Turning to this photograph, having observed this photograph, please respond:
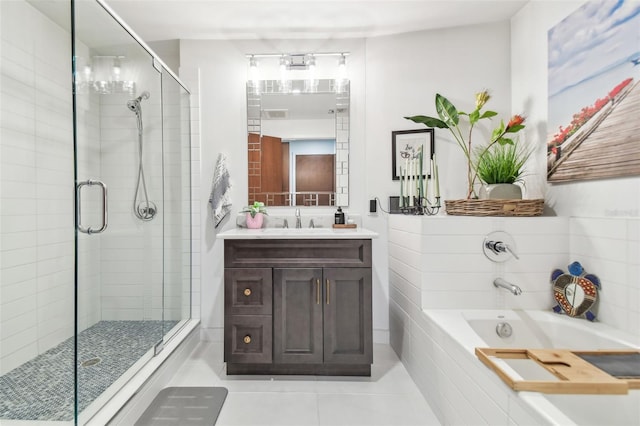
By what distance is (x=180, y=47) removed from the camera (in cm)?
258

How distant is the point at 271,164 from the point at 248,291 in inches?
42.0

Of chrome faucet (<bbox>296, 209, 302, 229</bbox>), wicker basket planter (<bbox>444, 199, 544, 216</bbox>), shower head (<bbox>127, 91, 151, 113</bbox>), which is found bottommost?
chrome faucet (<bbox>296, 209, 302, 229</bbox>)

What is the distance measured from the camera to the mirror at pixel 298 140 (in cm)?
256

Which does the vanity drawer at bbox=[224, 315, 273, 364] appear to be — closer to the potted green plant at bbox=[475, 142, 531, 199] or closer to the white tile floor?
the white tile floor

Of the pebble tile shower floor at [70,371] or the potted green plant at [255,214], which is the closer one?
the pebble tile shower floor at [70,371]

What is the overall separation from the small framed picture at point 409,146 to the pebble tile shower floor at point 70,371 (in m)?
2.09

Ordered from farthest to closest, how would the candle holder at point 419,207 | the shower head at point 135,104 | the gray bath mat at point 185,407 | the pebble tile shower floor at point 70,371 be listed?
the candle holder at point 419,207
the shower head at point 135,104
the gray bath mat at point 185,407
the pebble tile shower floor at point 70,371

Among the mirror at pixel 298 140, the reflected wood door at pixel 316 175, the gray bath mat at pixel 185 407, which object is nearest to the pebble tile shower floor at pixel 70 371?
the gray bath mat at pixel 185 407

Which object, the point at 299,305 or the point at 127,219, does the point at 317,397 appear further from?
the point at 127,219

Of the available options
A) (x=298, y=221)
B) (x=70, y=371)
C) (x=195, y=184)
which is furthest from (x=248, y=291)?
(x=195, y=184)

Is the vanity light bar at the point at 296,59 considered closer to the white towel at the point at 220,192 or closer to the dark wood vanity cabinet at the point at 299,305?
the white towel at the point at 220,192

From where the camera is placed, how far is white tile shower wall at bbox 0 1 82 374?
1788 millimetres

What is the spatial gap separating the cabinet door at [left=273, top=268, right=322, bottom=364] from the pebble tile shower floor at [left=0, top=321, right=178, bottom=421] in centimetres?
81

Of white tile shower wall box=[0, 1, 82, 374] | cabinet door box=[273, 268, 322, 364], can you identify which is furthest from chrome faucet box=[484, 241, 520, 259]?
white tile shower wall box=[0, 1, 82, 374]
